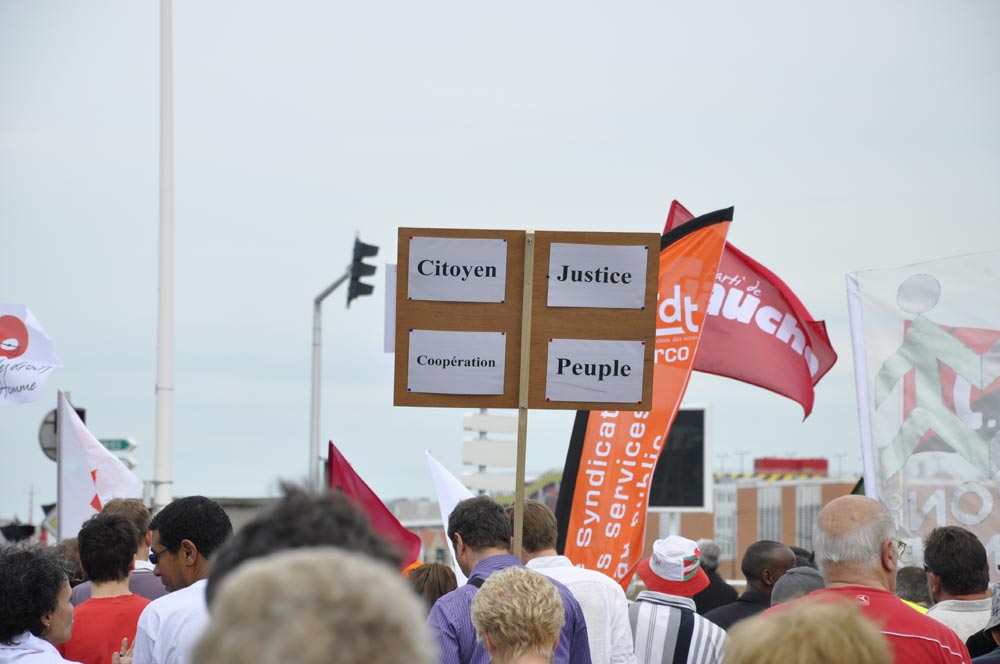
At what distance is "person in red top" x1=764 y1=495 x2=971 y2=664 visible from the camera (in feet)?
12.6

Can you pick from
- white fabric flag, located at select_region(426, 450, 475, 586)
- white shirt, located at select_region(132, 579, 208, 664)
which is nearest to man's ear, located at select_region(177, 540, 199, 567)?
white shirt, located at select_region(132, 579, 208, 664)

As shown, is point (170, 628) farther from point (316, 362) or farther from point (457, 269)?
point (316, 362)

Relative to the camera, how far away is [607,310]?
576cm

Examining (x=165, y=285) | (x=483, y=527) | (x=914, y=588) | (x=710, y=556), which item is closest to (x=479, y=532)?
(x=483, y=527)

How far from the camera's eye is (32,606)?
4.29 metres

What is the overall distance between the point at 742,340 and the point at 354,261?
9829 mm

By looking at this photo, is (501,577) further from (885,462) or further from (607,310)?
(885,462)

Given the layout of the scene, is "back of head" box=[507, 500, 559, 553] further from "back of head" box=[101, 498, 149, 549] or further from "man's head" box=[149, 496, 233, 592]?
"back of head" box=[101, 498, 149, 549]

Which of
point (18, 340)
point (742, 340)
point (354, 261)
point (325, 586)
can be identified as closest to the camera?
point (325, 586)

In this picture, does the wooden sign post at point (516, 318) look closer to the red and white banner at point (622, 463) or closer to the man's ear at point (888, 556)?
the man's ear at point (888, 556)

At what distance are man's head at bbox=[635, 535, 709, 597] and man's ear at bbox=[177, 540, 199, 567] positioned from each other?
239 cm

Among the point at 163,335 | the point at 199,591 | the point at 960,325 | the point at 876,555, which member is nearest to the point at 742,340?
the point at 960,325

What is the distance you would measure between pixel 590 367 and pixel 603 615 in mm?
1214

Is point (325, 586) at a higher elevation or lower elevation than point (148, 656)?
higher
